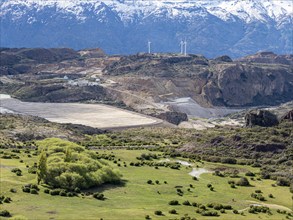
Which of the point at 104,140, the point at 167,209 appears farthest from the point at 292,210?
the point at 104,140

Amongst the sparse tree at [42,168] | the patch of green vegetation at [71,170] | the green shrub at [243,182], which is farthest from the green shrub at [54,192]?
the green shrub at [243,182]

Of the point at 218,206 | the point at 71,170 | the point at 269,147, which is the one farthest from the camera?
the point at 269,147

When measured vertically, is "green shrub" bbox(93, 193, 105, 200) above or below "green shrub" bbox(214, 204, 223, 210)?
above

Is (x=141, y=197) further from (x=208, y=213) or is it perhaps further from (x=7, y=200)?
(x=7, y=200)

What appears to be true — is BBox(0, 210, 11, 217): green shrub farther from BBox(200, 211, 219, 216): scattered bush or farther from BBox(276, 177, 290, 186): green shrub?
BBox(276, 177, 290, 186): green shrub

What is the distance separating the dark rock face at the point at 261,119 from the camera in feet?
519

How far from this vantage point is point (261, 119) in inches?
6353

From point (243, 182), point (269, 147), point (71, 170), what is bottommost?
point (243, 182)

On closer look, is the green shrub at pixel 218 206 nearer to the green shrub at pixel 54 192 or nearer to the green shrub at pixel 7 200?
the green shrub at pixel 54 192

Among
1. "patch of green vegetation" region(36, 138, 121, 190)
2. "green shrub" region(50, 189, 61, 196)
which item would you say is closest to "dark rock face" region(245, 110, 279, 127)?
"patch of green vegetation" region(36, 138, 121, 190)

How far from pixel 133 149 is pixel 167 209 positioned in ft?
171

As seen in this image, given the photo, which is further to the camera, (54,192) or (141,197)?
(141,197)

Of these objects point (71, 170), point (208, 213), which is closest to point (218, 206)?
point (208, 213)

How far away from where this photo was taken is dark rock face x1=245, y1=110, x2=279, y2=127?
15812 centimetres
